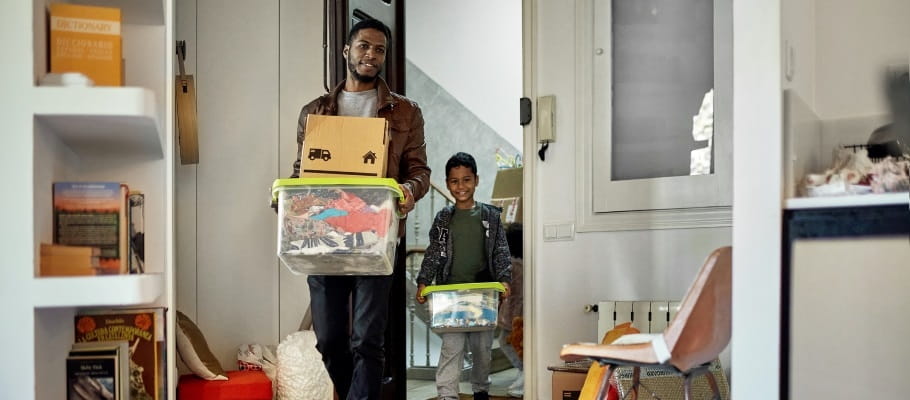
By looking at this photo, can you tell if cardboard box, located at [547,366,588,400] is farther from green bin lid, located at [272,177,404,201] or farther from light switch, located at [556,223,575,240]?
green bin lid, located at [272,177,404,201]

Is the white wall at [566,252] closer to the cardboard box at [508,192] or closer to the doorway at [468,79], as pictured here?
the cardboard box at [508,192]

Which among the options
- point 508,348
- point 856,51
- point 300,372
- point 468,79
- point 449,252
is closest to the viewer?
point 856,51

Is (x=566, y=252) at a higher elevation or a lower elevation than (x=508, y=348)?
higher

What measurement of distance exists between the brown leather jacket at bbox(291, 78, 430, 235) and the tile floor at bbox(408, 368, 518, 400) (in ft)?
6.29

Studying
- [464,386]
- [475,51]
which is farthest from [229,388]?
[475,51]

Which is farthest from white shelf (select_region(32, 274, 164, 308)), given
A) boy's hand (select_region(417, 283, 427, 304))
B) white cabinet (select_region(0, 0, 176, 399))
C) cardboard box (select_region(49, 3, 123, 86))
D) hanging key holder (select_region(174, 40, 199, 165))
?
boy's hand (select_region(417, 283, 427, 304))

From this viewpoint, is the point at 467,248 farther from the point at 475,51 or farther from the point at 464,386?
the point at 475,51

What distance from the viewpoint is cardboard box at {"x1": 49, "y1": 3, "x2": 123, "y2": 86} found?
1.93 metres

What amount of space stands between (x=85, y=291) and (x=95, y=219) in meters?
0.30

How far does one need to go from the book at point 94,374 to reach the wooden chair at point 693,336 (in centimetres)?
115

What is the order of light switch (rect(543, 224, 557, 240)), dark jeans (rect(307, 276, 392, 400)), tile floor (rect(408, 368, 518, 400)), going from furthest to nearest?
tile floor (rect(408, 368, 518, 400))
light switch (rect(543, 224, 557, 240))
dark jeans (rect(307, 276, 392, 400))

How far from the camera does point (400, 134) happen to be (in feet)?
11.1

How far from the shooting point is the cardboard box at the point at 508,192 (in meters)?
5.80

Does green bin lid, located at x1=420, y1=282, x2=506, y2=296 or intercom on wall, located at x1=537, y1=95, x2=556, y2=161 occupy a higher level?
intercom on wall, located at x1=537, y1=95, x2=556, y2=161
